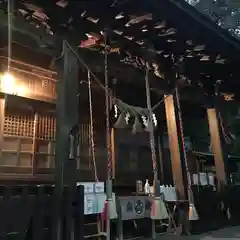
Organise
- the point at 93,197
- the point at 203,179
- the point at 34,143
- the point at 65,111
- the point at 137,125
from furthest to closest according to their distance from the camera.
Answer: the point at 203,179 → the point at 34,143 → the point at 137,125 → the point at 93,197 → the point at 65,111

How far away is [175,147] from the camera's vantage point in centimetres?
683

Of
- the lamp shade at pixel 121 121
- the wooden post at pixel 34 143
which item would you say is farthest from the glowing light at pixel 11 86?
the lamp shade at pixel 121 121

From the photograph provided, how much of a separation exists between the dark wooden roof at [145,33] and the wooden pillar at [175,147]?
0.42 meters

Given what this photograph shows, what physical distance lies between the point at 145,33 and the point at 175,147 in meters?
2.61

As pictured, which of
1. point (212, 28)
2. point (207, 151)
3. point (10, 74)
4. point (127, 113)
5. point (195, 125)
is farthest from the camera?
point (207, 151)

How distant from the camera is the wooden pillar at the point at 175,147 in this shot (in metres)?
6.70

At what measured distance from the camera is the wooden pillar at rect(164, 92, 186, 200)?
6699 mm

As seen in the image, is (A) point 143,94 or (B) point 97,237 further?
(A) point 143,94

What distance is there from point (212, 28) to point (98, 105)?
368 cm

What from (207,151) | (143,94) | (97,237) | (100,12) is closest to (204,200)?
(97,237)

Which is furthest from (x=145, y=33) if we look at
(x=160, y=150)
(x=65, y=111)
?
(x=160, y=150)

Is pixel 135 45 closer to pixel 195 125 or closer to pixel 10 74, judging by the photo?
pixel 10 74

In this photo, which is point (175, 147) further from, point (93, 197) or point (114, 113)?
point (93, 197)

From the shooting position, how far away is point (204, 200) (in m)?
6.96
